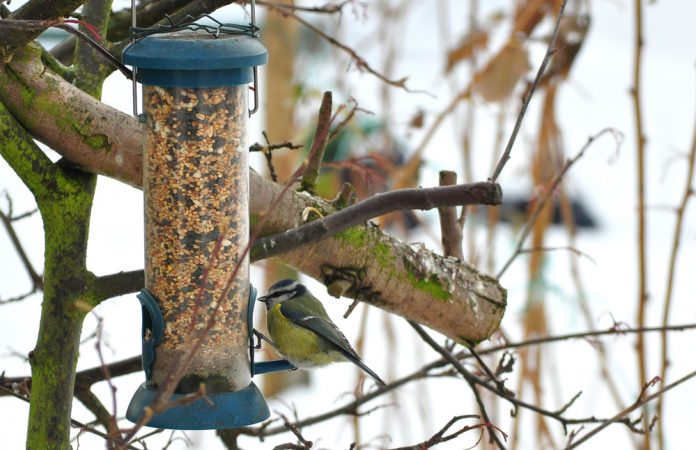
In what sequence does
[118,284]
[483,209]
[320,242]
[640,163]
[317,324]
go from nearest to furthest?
1. [118,284]
2. [320,242]
3. [317,324]
4. [640,163]
5. [483,209]

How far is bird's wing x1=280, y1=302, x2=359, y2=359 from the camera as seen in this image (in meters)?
A: 2.31

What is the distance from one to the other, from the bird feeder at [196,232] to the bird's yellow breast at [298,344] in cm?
37

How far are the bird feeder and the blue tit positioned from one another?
0.38m

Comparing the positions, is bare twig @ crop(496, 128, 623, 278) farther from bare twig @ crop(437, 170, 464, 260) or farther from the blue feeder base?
the blue feeder base

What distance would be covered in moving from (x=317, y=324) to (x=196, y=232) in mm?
555

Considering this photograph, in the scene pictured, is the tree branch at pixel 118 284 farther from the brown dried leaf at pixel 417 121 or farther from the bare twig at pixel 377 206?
the brown dried leaf at pixel 417 121

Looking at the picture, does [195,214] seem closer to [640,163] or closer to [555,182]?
[555,182]

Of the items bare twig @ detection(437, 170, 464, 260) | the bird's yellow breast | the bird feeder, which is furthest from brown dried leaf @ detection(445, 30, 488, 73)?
the bird feeder

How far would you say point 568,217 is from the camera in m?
3.26

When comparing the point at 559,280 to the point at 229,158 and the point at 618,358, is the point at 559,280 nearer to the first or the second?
the point at 618,358

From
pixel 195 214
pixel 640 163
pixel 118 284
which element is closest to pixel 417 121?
pixel 640 163

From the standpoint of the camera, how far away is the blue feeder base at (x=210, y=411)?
1.71 metres

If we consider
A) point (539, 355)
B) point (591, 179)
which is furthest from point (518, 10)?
point (591, 179)

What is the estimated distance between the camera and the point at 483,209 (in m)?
7.71
